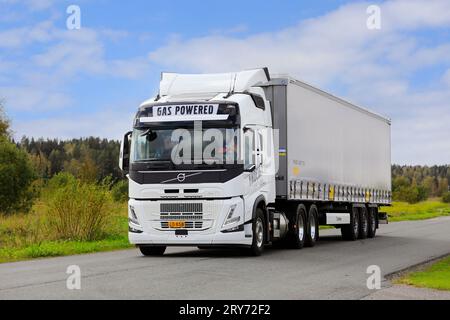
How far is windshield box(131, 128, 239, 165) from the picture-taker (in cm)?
1641

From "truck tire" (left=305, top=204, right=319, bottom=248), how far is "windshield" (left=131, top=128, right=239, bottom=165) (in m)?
5.57

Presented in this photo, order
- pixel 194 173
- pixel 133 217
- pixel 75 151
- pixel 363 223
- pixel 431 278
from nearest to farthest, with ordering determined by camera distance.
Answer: pixel 431 278 < pixel 194 173 < pixel 133 217 < pixel 363 223 < pixel 75 151

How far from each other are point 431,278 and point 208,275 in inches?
151

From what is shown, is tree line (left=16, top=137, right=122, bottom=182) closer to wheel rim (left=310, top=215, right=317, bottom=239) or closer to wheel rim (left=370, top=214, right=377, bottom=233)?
wheel rim (left=370, top=214, right=377, bottom=233)

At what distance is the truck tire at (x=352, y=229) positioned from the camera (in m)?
25.9

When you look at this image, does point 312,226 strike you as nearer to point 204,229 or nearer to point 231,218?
point 231,218

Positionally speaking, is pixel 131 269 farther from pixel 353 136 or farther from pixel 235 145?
pixel 353 136

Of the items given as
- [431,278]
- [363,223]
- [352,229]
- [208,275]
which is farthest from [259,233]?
[363,223]

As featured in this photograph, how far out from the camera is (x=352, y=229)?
1022 inches

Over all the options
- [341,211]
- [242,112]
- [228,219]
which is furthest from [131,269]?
[341,211]

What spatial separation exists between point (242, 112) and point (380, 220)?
15058mm

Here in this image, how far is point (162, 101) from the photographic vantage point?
17.6 m

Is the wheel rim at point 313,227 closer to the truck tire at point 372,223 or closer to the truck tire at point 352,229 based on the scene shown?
the truck tire at point 352,229
